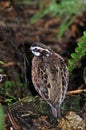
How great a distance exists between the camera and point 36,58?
5750 mm

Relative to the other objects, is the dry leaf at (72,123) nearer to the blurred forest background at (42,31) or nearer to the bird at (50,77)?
the bird at (50,77)

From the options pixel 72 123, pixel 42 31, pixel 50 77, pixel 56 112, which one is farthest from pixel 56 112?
pixel 42 31

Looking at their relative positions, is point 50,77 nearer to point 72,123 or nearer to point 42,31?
point 72,123

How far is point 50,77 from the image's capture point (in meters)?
5.35

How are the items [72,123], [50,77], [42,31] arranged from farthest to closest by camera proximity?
[42,31] < [50,77] < [72,123]

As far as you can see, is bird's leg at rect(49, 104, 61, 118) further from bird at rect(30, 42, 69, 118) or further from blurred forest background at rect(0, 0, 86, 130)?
blurred forest background at rect(0, 0, 86, 130)

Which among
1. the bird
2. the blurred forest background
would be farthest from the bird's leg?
the blurred forest background

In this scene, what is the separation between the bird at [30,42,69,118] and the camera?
17.1ft

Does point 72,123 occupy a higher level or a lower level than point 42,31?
lower

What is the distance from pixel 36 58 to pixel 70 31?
13.5ft

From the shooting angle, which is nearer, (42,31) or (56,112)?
(56,112)

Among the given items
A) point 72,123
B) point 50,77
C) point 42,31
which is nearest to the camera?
point 72,123

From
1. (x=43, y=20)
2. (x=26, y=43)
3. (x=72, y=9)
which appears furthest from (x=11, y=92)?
(x=43, y=20)

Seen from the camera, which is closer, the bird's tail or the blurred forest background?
the bird's tail
